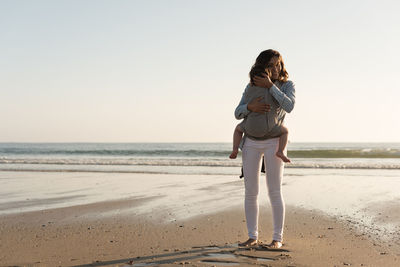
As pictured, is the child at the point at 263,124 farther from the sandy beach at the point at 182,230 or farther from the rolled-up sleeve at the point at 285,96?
the sandy beach at the point at 182,230

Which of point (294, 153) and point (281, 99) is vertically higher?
point (281, 99)

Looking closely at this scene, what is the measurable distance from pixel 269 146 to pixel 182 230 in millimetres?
1608

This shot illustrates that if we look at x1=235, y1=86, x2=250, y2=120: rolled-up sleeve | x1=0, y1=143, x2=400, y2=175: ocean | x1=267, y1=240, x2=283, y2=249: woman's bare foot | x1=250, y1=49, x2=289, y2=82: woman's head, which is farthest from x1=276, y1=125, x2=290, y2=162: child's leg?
x1=0, y1=143, x2=400, y2=175: ocean

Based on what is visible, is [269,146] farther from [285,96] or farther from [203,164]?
[203,164]

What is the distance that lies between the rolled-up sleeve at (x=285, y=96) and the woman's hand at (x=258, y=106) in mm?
116

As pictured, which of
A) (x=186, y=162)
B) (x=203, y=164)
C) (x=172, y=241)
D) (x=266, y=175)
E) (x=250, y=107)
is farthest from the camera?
(x=186, y=162)

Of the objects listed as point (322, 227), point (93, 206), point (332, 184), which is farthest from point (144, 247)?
point (332, 184)

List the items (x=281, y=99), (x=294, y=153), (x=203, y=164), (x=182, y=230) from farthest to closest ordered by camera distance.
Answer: (x=294, y=153) < (x=203, y=164) < (x=182, y=230) < (x=281, y=99)

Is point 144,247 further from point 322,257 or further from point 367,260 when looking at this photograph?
point 367,260

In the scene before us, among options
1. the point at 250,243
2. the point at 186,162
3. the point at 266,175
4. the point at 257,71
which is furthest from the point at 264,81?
the point at 186,162

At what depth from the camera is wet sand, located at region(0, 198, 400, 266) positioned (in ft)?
11.0

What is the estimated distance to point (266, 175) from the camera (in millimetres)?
3830

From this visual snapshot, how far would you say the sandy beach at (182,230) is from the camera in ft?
11.2

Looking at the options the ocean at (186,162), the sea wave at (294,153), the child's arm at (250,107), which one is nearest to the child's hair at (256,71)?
the child's arm at (250,107)
